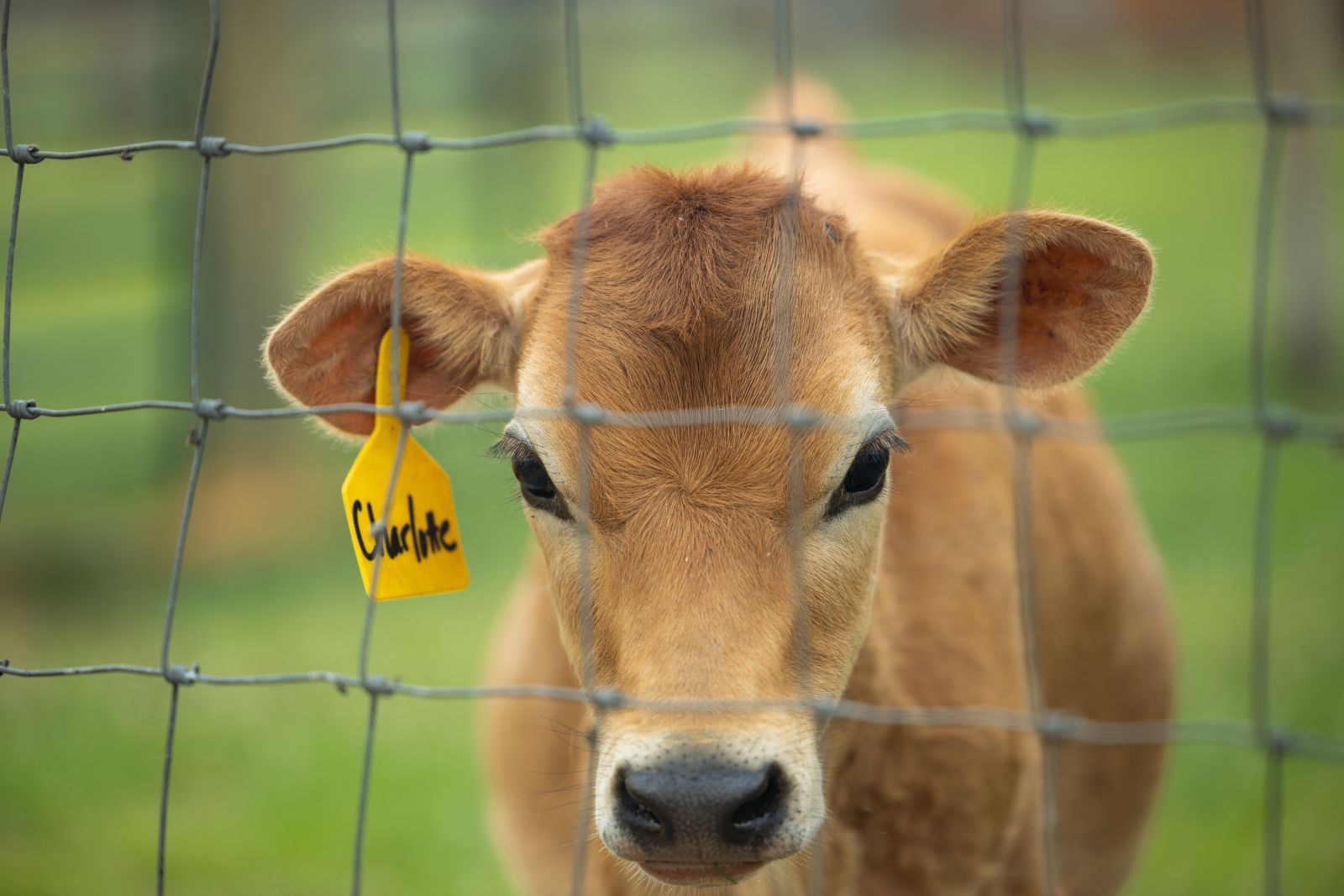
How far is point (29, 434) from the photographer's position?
965 centimetres

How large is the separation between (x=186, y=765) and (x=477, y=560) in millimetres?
2412

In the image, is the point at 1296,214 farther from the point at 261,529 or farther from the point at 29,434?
the point at 29,434

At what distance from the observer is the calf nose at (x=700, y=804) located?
2.09 m

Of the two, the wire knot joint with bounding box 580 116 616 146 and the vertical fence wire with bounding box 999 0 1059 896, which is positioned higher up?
the wire knot joint with bounding box 580 116 616 146

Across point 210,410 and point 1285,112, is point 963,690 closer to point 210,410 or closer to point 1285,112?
point 1285,112

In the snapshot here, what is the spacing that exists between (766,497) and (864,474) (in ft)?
0.94

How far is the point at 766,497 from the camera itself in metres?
2.40

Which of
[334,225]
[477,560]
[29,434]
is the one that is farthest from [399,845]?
[334,225]

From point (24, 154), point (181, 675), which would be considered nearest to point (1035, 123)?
point (181, 675)

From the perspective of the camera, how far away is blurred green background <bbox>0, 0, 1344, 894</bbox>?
5223mm

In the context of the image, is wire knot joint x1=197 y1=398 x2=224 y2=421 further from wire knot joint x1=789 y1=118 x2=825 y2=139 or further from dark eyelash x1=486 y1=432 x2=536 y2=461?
wire knot joint x1=789 y1=118 x2=825 y2=139

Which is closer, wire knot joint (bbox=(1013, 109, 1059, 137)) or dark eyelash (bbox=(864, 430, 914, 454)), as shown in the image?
wire knot joint (bbox=(1013, 109, 1059, 137))

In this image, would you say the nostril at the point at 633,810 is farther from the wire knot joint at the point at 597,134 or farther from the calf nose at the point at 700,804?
the wire knot joint at the point at 597,134

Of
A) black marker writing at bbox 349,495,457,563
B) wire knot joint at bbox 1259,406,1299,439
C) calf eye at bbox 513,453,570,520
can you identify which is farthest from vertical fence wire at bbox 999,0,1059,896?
black marker writing at bbox 349,495,457,563
